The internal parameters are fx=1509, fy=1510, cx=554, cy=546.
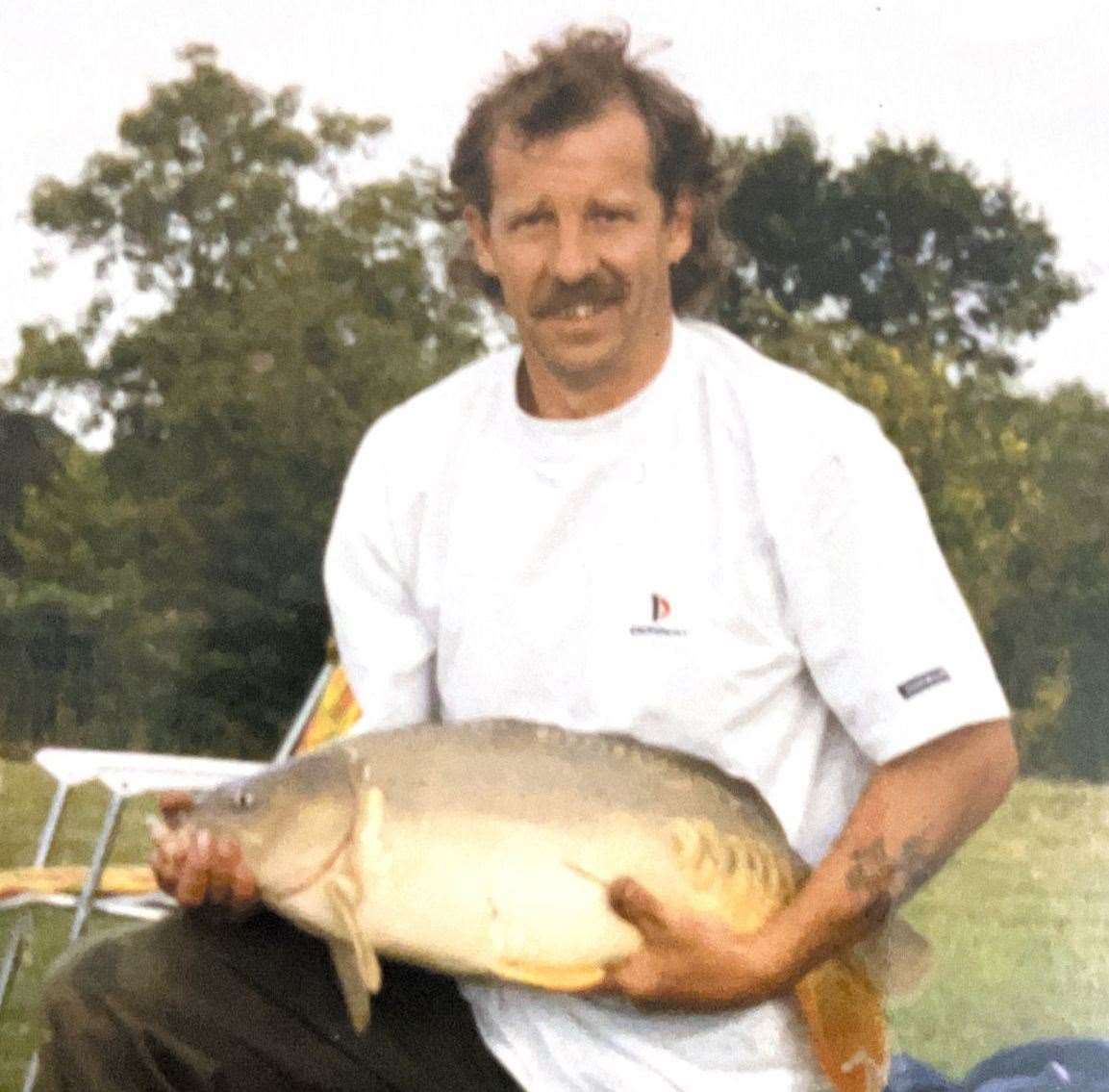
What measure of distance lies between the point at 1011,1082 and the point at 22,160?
1507 millimetres

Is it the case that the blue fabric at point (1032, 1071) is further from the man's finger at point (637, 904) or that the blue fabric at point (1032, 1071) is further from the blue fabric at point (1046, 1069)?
the man's finger at point (637, 904)

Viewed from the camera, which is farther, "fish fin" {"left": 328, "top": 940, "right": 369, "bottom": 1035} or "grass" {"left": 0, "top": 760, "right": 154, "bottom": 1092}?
"grass" {"left": 0, "top": 760, "right": 154, "bottom": 1092}

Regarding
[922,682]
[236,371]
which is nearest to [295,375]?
[236,371]

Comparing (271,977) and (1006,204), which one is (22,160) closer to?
(271,977)

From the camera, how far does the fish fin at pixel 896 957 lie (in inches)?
59.4

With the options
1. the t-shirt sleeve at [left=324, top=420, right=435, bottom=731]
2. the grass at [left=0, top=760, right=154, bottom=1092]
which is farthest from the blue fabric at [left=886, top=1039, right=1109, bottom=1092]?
the grass at [left=0, top=760, right=154, bottom=1092]

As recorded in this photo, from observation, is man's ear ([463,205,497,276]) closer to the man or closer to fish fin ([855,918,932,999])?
the man

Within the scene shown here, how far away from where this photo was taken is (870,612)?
4.79 ft

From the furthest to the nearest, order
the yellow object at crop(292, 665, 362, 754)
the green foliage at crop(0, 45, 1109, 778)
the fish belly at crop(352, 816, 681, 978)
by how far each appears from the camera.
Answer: the green foliage at crop(0, 45, 1109, 778), the yellow object at crop(292, 665, 362, 754), the fish belly at crop(352, 816, 681, 978)

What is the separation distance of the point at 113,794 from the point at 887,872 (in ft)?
2.69

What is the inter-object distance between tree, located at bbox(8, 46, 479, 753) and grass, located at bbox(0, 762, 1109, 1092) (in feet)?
0.51

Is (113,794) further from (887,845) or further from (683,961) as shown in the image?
(887,845)

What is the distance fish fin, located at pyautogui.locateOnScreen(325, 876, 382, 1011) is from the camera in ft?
4.69

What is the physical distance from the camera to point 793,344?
1634 mm
